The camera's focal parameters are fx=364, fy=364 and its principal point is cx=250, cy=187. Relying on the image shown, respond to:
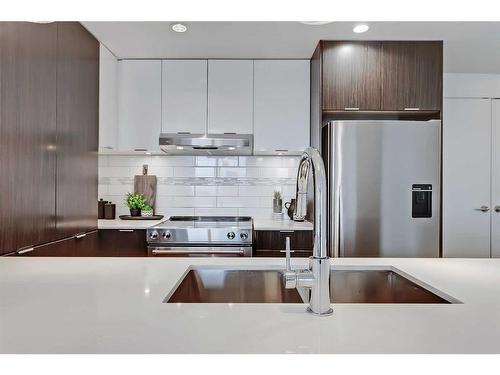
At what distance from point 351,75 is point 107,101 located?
1965 mm

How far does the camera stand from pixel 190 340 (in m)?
0.63

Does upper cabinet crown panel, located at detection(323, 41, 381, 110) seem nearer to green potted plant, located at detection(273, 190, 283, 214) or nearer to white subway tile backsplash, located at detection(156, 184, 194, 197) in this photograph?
green potted plant, located at detection(273, 190, 283, 214)

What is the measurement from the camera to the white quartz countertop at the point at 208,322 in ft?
1.98

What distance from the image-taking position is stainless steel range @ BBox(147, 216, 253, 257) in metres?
2.78

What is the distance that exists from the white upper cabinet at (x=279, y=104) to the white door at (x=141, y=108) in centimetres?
87

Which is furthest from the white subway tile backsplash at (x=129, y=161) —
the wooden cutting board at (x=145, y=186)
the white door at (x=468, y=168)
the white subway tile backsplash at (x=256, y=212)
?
the white door at (x=468, y=168)

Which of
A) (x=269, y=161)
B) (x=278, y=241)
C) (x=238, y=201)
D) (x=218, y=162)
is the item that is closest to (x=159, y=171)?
(x=218, y=162)

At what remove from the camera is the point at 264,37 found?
271 centimetres

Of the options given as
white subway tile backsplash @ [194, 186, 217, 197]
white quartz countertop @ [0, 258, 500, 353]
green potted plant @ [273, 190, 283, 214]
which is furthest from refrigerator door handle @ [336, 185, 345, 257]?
white quartz countertop @ [0, 258, 500, 353]

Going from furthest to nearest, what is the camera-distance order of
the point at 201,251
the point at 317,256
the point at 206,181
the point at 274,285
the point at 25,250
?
the point at 206,181
the point at 201,251
the point at 25,250
the point at 274,285
the point at 317,256

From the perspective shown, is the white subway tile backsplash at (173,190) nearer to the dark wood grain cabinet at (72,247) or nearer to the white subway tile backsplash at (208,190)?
the white subway tile backsplash at (208,190)

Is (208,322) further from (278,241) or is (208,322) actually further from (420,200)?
(420,200)

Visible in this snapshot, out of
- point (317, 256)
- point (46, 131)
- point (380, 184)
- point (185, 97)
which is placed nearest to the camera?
point (317, 256)
